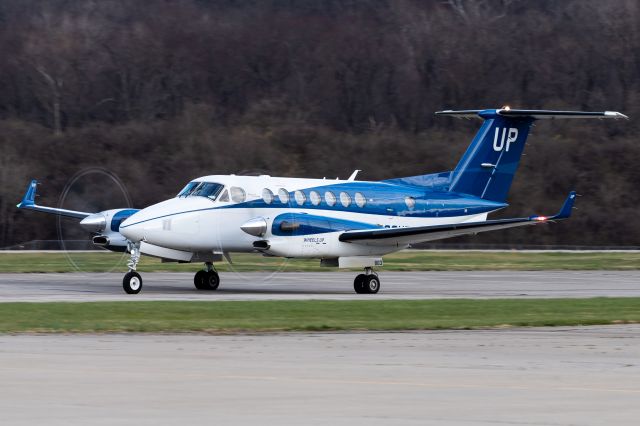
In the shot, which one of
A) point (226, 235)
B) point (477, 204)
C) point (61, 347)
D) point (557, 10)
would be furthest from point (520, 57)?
point (61, 347)

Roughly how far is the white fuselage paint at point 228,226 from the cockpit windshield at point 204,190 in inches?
4.9

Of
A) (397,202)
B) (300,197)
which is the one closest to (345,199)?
(300,197)

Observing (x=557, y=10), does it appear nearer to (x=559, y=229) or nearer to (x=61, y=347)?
(x=559, y=229)

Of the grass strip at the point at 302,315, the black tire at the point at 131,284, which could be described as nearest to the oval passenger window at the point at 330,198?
the grass strip at the point at 302,315

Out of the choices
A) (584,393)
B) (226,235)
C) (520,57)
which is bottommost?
(584,393)

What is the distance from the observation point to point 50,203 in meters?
60.6

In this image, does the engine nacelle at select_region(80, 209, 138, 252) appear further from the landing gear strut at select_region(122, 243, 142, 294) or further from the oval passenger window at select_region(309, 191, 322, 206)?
the oval passenger window at select_region(309, 191, 322, 206)

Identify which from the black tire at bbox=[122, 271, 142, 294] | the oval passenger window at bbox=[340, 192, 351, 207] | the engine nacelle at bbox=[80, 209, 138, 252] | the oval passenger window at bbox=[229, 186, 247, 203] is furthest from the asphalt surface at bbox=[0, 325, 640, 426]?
the oval passenger window at bbox=[340, 192, 351, 207]

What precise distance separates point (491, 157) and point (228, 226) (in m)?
8.95

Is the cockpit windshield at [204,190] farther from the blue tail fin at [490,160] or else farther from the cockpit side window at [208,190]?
the blue tail fin at [490,160]

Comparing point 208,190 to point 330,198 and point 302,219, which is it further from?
point 330,198

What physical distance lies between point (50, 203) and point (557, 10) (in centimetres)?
4767

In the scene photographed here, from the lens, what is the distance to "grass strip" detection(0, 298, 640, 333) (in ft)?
64.8

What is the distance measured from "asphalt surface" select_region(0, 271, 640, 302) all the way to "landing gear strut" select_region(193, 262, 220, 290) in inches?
10.1
